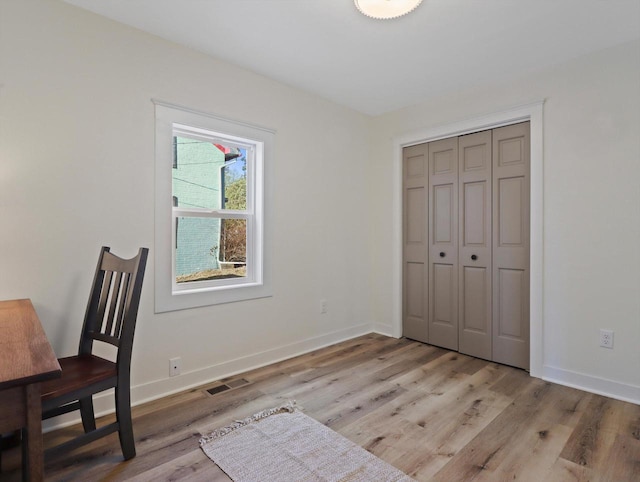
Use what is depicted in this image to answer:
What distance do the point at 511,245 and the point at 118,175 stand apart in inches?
118

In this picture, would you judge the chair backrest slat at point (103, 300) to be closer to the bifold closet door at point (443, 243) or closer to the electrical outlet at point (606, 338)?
the bifold closet door at point (443, 243)

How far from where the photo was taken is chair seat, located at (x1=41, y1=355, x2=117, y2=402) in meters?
1.45

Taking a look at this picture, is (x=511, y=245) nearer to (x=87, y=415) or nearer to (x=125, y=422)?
(x=125, y=422)

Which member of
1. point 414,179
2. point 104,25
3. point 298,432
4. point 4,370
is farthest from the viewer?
point 414,179

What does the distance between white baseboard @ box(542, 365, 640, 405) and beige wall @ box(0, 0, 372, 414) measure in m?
1.97

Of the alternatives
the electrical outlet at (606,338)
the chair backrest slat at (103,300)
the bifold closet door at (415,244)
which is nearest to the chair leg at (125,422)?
the chair backrest slat at (103,300)

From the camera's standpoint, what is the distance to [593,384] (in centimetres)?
254

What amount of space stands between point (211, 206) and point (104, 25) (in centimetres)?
130

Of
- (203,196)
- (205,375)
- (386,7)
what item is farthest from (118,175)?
(386,7)

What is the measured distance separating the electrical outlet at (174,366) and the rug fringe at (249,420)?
2.18 ft

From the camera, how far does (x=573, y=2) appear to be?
2.00m

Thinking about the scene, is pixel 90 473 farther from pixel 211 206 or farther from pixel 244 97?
pixel 244 97

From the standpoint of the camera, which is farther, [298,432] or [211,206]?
[211,206]

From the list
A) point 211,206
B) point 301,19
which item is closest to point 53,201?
point 211,206
